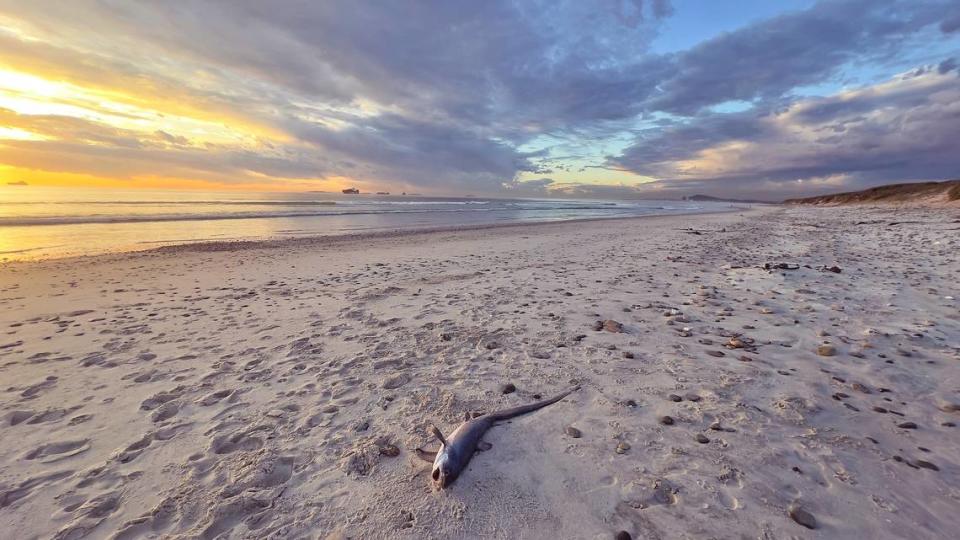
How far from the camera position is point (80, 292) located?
8.97 meters

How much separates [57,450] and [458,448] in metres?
3.49

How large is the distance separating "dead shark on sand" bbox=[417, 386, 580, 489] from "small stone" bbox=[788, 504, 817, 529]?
205cm

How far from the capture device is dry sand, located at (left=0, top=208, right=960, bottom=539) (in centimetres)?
265

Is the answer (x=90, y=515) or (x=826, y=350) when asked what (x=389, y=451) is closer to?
(x=90, y=515)

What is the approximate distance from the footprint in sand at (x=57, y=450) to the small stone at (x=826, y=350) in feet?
25.2

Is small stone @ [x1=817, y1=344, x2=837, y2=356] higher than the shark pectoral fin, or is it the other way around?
small stone @ [x1=817, y1=344, x2=837, y2=356]

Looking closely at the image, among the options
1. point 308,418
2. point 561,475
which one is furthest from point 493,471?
point 308,418

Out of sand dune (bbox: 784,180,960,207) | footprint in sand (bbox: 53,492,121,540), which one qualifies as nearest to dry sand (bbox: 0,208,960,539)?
footprint in sand (bbox: 53,492,121,540)

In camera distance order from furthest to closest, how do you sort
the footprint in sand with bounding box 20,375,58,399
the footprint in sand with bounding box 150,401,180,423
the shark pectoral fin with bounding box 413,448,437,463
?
the footprint in sand with bounding box 20,375,58,399, the footprint in sand with bounding box 150,401,180,423, the shark pectoral fin with bounding box 413,448,437,463

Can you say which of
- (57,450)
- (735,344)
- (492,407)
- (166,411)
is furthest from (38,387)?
(735,344)

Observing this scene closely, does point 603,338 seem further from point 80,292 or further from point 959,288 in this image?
point 80,292

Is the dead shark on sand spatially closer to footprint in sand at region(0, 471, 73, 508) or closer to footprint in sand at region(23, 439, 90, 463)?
footprint in sand at region(0, 471, 73, 508)

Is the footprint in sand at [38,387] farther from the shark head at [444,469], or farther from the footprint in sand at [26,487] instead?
the shark head at [444,469]

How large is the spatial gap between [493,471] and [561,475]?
0.51 meters
